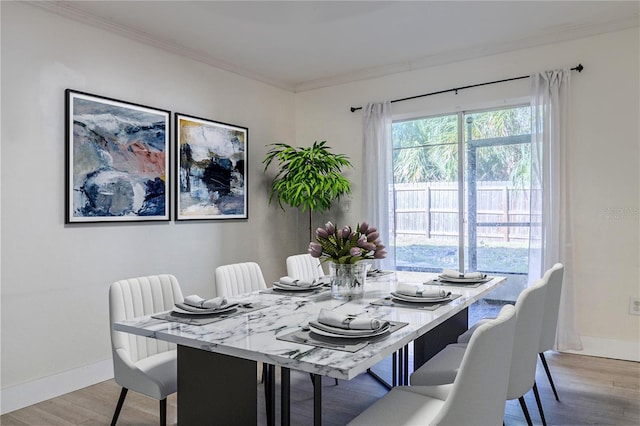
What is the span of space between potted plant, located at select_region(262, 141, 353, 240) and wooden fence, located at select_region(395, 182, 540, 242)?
63 cm

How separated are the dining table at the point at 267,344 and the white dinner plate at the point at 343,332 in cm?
1

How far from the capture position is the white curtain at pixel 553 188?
3777 mm

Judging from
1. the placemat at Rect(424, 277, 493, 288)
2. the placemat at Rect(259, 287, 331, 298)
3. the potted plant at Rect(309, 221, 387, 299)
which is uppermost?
the potted plant at Rect(309, 221, 387, 299)

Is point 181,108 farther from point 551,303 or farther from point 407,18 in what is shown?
point 551,303

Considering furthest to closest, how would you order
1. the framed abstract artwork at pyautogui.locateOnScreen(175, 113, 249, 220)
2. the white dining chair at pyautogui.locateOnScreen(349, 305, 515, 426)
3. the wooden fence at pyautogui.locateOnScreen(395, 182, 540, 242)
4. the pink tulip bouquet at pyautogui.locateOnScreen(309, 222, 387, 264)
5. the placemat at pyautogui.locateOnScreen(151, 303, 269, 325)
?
the wooden fence at pyautogui.locateOnScreen(395, 182, 540, 242) → the framed abstract artwork at pyautogui.locateOnScreen(175, 113, 249, 220) → the pink tulip bouquet at pyautogui.locateOnScreen(309, 222, 387, 264) → the placemat at pyautogui.locateOnScreen(151, 303, 269, 325) → the white dining chair at pyautogui.locateOnScreen(349, 305, 515, 426)

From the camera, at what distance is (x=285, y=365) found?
1.38 m

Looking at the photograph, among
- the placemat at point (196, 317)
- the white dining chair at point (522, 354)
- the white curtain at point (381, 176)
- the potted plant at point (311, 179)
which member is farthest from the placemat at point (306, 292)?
the white curtain at point (381, 176)

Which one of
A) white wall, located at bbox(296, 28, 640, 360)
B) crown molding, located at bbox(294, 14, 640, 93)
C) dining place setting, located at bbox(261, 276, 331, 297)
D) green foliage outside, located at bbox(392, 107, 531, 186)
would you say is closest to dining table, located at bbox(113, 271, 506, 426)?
dining place setting, located at bbox(261, 276, 331, 297)

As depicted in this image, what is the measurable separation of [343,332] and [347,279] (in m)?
0.78

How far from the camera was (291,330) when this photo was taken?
5.66 ft

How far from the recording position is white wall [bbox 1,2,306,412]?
2932mm

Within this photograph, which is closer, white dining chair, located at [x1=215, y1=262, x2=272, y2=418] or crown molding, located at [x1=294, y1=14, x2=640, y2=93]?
white dining chair, located at [x1=215, y1=262, x2=272, y2=418]

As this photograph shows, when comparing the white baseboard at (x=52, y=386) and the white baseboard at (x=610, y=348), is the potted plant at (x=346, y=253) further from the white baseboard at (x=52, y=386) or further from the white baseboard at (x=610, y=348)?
the white baseboard at (x=610, y=348)

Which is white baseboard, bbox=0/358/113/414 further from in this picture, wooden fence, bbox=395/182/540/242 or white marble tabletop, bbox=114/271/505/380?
wooden fence, bbox=395/182/540/242
